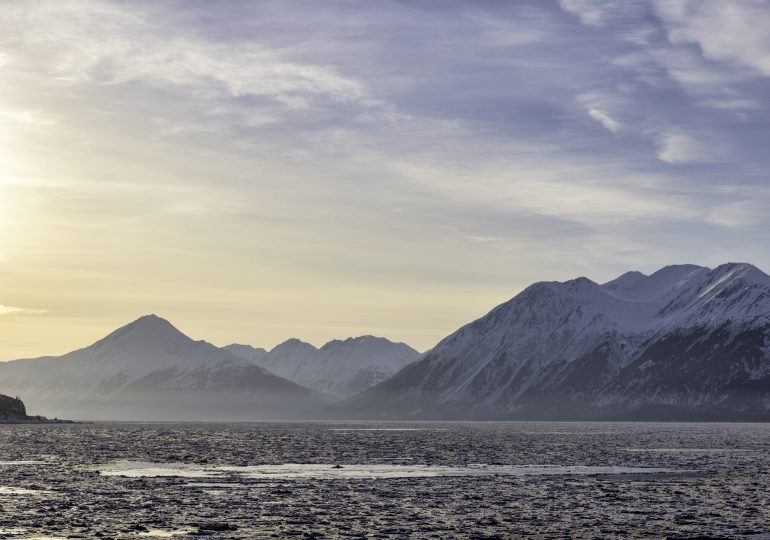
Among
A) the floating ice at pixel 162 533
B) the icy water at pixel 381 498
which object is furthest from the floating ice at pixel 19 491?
the floating ice at pixel 162 533

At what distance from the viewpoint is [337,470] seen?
125 m

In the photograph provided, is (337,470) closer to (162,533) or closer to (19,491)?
(19,491)

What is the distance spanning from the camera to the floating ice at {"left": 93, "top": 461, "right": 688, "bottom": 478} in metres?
115

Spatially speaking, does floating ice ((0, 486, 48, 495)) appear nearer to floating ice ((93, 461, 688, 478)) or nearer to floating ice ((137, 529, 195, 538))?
floating ice ((93, 461, 688, 478))

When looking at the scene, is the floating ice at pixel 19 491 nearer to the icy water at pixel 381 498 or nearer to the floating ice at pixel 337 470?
the icy water at pixel 381 498

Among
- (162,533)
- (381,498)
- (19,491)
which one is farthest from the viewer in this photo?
(19,491)

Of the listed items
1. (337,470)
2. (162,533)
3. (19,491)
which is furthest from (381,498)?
(337,470)

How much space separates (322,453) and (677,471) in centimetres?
6657

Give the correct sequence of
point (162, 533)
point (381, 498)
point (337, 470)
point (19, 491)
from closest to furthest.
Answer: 1. point (162, 533)
2. point (381, 498)
3. point (19, 491)
4. point (337, 470)

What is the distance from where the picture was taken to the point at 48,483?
100188 millimetres

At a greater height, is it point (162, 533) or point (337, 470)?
point (337, 470)

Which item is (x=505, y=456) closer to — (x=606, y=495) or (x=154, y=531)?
Answer: (x=606, y=495)

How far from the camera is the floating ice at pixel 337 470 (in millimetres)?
115125

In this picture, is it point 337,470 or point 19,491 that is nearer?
point 19,491
